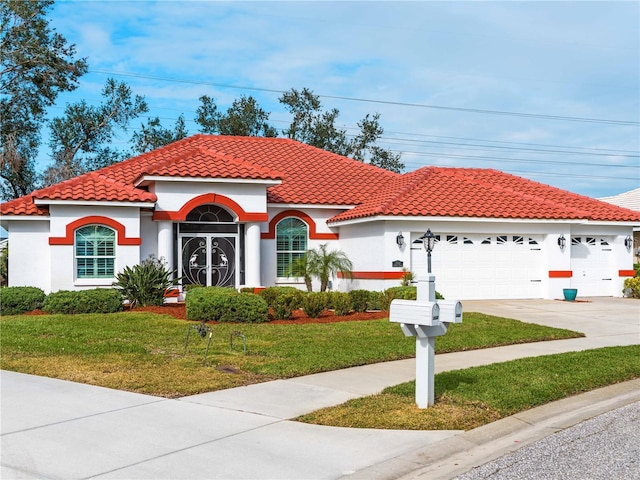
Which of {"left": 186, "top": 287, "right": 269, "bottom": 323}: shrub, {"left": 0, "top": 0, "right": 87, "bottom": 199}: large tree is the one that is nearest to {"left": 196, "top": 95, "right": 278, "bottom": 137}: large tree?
{"left": 0, "top": 0, "right": 87, "bottom": 199}: large tree

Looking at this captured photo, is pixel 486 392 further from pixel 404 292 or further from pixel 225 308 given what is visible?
pixel 404 292

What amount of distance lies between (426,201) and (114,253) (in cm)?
1006

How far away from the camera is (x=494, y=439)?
23.3ft

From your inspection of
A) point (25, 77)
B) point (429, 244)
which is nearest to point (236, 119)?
point (25, 77)

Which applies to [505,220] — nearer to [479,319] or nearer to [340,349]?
[479,319]

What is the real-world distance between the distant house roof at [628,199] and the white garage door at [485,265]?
690 inches

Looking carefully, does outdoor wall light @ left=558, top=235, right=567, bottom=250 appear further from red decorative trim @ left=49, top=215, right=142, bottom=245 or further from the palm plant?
red decorative trim @ left=49, top=215, right=142, bottom=245

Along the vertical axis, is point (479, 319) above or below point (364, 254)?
below

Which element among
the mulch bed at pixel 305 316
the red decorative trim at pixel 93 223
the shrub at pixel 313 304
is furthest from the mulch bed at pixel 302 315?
the red decorative trim at pixel 93 223

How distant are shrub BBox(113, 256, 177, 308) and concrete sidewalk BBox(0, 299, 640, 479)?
29.3 ft

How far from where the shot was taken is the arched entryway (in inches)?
869

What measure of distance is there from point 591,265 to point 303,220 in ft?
35.0

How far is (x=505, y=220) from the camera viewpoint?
22375 millimetres

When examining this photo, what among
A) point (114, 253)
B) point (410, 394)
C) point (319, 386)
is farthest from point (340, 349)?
point (114, 253)
